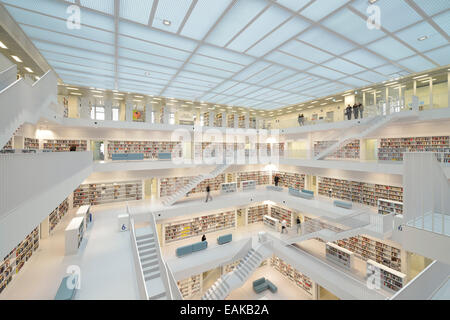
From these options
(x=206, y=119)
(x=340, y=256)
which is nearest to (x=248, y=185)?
(x=206, y=119)

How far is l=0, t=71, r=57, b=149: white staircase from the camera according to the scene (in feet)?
12.9

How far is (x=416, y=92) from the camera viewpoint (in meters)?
10.7

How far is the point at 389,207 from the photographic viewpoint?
943cm

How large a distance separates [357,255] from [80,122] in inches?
663

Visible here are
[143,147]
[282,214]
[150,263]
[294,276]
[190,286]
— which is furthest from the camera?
[282,214]

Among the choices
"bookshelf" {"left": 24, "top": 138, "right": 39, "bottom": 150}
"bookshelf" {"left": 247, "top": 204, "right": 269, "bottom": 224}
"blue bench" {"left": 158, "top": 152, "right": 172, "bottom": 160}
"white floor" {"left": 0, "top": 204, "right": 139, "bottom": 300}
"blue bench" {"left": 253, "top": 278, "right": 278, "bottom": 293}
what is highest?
"bookshelf" {"left": 24, "top": 138, "right": 39, "bottom": 150}

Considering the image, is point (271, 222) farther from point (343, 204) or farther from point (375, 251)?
point (375, 251)

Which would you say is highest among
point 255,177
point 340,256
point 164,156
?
point 164,156

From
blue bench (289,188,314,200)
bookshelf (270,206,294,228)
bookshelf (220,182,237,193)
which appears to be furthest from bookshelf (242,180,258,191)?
blue bench (289,188,314,200)

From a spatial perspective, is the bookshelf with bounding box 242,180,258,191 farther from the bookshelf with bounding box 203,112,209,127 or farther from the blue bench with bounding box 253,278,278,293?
the blue bench with bounding box 253,278,278,293

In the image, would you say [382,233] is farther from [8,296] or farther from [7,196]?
[8,296]

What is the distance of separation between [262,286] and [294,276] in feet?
6.77

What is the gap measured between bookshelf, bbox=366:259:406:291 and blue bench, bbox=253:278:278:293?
15.2 feet

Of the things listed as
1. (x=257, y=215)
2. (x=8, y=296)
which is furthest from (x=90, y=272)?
(x=257, y=215)
